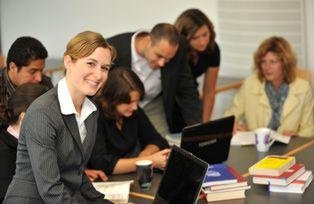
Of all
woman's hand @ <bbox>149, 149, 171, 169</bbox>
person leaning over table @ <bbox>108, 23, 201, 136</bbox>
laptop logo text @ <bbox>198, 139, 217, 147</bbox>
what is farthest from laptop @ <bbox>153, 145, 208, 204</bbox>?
person leaning over table @ <bbox>108, 23, 201, 136</bbox>

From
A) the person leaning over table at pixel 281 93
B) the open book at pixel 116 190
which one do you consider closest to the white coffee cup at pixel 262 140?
the person leaning over table at pixel 281 93

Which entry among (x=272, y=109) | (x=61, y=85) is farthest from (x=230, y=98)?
(x=61, y=85)

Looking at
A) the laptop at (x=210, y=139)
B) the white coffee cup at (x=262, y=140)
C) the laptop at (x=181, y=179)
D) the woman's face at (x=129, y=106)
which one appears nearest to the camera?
the laptop at (x=181, y=179)

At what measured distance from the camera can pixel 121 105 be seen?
2775 millimetres

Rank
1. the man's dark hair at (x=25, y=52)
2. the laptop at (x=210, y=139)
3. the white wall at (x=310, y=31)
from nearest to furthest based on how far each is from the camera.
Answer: the laptop at (x=210, y=139) < the man's dark hair at (x=25, y=52) < the white wall at (x=310, y=31)

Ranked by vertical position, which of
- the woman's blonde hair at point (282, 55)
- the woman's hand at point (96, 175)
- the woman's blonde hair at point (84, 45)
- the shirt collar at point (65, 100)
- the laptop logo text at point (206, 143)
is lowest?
the woman's hand at point (96, 175)

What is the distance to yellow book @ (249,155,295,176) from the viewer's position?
243 centimetres

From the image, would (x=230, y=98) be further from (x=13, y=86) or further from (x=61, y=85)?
(x=61, y=85)

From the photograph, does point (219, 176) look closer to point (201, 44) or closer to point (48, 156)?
point (48, 156)

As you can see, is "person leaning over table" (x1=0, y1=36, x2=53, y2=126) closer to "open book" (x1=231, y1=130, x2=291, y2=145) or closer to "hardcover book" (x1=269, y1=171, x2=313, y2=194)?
"open book" (x1=231, y1=130, x2=291, y2=145)

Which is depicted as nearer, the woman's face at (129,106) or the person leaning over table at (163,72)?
the woman's face at (129,106)

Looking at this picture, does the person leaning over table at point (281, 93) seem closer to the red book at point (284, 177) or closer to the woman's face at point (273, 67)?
the woman's face at point (273, 67)

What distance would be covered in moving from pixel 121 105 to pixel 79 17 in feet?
8.39

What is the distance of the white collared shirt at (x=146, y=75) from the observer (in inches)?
130
